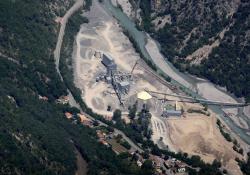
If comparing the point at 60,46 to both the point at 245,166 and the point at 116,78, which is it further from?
the point at 245,166

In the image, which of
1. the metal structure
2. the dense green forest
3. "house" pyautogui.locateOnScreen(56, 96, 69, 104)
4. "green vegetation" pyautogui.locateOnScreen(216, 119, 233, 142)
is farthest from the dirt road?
"green vegetation" pyautogui.locateOnScreen(216, 119, 233, 142)

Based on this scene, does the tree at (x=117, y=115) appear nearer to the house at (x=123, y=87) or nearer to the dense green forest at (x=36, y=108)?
the house at (x=123, y=87)

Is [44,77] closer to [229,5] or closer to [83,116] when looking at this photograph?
[83,116]

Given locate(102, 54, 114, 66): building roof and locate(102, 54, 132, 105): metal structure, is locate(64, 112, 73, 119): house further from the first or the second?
locate(102, 54, 114, 66): building roof

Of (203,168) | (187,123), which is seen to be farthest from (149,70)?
(203,168)

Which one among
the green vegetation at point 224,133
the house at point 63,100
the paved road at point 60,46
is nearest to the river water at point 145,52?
the green vegetation at point 224,133

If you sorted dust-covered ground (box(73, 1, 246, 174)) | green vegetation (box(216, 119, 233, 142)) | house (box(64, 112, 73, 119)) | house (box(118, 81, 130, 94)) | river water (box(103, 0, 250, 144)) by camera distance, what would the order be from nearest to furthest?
1. dust-covered ground (box(73, 1, 246, 174))
2. house (box(64, 112, 73, 119))
3. green vegetation (box(216, 119, 233, 142))
4. river water (box(103, 0, 250, 144))
5. house (box(118, 81, 130, 94))
